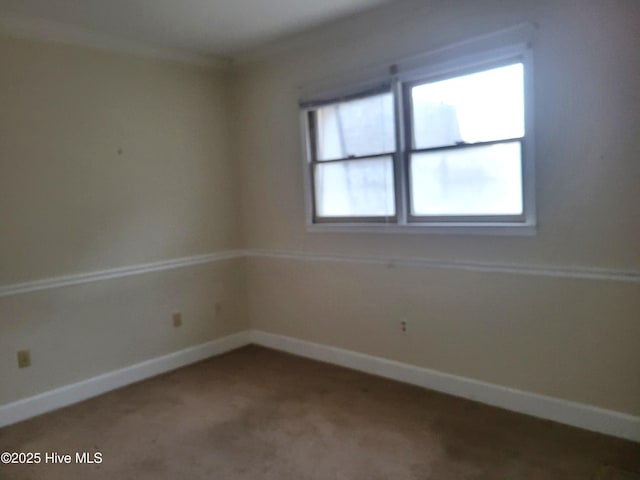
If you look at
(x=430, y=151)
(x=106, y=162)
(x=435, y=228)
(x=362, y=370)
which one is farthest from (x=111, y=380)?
(x=430, y=151)

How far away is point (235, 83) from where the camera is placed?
4402 millimetres

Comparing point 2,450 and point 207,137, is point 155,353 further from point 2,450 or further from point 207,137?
point 207,137

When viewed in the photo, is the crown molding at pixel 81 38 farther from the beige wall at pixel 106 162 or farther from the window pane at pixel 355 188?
the window pane at pixel 355 188

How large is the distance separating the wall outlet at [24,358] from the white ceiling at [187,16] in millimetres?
2108

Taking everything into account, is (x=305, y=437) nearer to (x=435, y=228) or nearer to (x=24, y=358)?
(x=435, y=228)

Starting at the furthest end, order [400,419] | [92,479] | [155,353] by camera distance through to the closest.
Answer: [155,353], [400,419], [92,479]

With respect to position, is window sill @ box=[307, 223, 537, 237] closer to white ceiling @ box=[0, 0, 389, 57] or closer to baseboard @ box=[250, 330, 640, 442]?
baseboard @ box=[250, 330, 640, 442]

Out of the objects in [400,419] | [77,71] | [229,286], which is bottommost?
[400,419]

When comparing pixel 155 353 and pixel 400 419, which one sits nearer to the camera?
pixel 400 419

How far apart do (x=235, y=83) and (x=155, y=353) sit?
2389mm

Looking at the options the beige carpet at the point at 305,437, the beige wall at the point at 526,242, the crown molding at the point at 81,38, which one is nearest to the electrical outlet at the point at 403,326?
the beige wall at the point at 526,242

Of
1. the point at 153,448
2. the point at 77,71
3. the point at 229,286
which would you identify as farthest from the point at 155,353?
the point at 77,71

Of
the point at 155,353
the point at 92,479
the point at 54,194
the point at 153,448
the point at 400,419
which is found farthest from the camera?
the point at 155,353

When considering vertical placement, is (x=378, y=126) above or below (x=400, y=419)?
above
